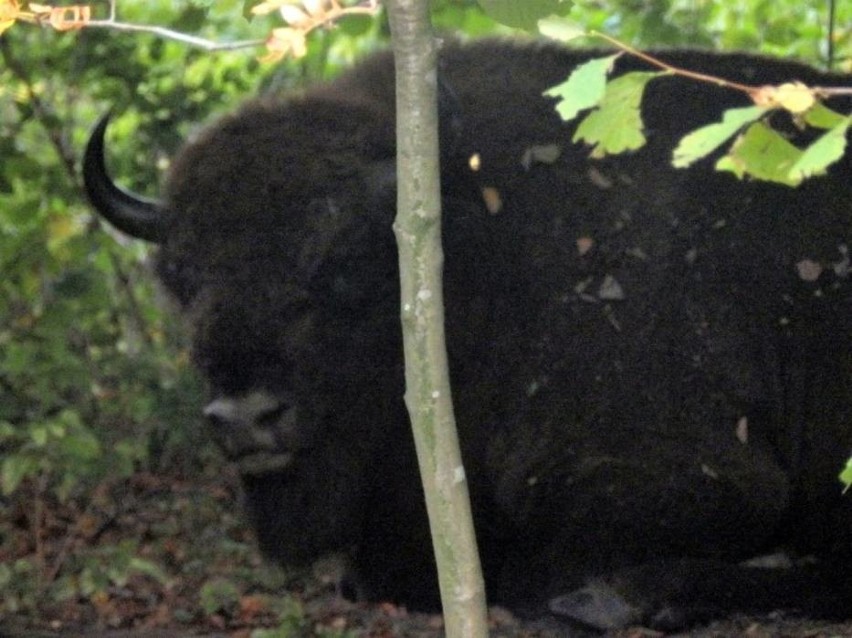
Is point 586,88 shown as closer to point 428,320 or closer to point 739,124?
point 739,124

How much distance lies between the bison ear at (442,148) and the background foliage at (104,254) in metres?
0.61

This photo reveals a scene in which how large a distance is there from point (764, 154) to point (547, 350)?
203cm

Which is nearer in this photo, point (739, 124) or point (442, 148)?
point (739, 124)

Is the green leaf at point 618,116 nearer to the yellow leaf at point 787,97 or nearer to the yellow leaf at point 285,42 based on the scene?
the yellow leaf at point 787,97

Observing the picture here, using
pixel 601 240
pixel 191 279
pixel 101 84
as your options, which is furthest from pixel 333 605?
pixel 101 84

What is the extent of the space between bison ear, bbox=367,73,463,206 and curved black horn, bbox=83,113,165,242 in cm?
72

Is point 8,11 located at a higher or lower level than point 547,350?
higher

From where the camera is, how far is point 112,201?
14.4 ft

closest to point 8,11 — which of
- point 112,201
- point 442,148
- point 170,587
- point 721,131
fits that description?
point 721,131

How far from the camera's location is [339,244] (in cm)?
397

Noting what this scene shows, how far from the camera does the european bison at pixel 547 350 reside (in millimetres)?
3879

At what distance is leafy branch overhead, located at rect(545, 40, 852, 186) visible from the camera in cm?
190

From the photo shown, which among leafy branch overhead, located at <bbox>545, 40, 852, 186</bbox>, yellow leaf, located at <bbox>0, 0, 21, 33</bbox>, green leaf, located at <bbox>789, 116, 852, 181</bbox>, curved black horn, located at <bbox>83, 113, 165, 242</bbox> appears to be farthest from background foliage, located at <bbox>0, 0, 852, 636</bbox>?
green leaf, located at <bbox>789, 116, 852, 181</bbox>

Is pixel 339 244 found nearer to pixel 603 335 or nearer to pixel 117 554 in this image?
pixel 603 335
